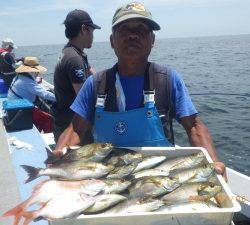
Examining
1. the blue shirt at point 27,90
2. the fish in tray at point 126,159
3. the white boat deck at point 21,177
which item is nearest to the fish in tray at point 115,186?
the fish in tray at point 126,159

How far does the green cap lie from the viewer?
3.08 meters

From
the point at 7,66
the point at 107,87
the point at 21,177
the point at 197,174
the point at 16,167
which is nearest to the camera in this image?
the point at 197,174

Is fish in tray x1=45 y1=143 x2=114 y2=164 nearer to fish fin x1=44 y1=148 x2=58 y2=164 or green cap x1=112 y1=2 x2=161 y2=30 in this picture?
fish fin x1=44 y1=148 x2=58 y2=164

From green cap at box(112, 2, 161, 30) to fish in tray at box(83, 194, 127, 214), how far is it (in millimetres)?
1483

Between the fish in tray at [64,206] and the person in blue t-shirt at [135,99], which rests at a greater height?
the person in blue t-shirt at [135,99]

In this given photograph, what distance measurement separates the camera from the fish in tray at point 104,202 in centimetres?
215

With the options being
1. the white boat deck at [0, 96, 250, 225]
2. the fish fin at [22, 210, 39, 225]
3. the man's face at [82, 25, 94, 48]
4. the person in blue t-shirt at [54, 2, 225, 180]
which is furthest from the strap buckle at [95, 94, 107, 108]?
the man's face at [82, 25, 94, 48]

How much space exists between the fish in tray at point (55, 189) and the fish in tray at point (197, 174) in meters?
0.51

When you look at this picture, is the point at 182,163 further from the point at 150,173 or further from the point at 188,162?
the point at 150,173

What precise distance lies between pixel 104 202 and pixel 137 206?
19 cm

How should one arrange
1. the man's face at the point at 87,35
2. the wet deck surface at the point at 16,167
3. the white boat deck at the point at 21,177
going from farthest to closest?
the man's face at the point at 87,35 < the white boat deck at the point at 21,177 < the wet deck surface at the point at 16,167

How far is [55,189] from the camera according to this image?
2.28 meters

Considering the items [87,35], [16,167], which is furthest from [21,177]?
[87,35]

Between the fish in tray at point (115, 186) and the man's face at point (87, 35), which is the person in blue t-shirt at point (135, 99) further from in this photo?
the man's face at point (87, 35)
